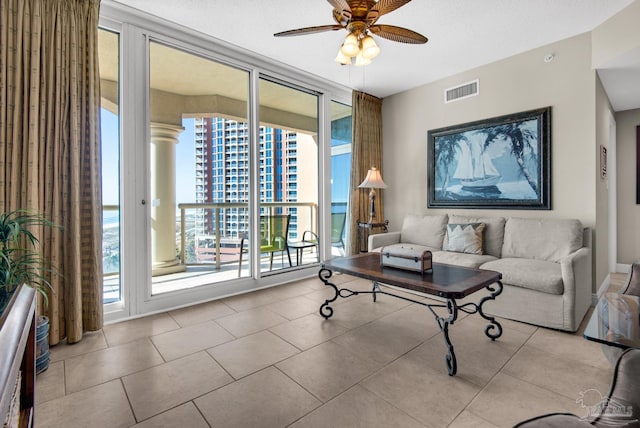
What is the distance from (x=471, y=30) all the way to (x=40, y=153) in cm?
381

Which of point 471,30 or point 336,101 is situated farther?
point 336,101

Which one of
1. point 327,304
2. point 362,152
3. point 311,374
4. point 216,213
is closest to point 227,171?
point 216,213

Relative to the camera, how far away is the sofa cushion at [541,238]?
2.94m

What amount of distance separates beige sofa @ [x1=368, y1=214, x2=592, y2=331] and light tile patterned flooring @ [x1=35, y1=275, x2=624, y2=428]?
20 centimetres

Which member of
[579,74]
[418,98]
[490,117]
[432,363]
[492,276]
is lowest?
[432,363]

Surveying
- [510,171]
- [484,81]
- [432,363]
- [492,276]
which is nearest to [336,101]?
[484,81]

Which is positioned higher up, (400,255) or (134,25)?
(134,25)

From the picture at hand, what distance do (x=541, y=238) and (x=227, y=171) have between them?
360cm

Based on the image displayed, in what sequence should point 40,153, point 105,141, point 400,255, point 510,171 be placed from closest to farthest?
1. point 40,153
2. point 400,255
3. point 105,141
4. point 510,171

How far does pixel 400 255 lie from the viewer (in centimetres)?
243

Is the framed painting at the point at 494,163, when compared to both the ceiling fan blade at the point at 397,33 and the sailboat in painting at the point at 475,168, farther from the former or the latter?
the ceiling fan blade at the point at 397,33

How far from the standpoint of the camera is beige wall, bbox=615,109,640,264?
432 cm

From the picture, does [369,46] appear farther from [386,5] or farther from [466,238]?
[466,238]

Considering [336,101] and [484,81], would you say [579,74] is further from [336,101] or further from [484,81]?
[336,101]
